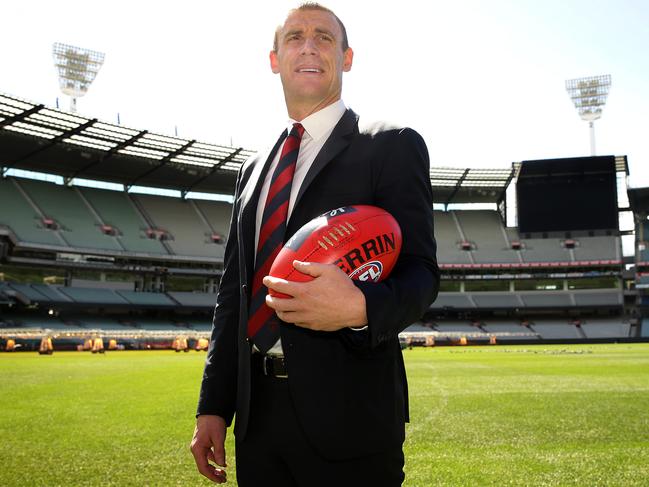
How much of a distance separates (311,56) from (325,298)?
1.09 m

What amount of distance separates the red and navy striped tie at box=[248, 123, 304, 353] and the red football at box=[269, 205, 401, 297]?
215 mm

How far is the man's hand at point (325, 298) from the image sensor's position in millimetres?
1556

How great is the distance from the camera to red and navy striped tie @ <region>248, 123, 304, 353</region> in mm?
1970

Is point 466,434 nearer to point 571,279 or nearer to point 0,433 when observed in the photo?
point 0,433

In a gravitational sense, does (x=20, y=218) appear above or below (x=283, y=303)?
above

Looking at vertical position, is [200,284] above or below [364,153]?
below

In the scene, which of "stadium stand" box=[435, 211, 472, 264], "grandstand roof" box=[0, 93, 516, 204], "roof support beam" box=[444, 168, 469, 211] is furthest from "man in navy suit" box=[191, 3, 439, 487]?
"stadium stand" box=[435, 211, 472, 264]

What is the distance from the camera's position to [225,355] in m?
2.29

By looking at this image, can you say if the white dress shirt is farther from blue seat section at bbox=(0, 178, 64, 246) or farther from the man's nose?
blue seat section at bbox=(0, 178, 64, 246)

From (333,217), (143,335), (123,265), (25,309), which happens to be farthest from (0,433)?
(123,265)

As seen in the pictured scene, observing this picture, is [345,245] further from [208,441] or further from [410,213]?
[208,441]

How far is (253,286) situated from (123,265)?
51.4m

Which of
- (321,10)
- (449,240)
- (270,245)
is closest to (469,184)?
(449,240)

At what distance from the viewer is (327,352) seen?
5.82 ft
